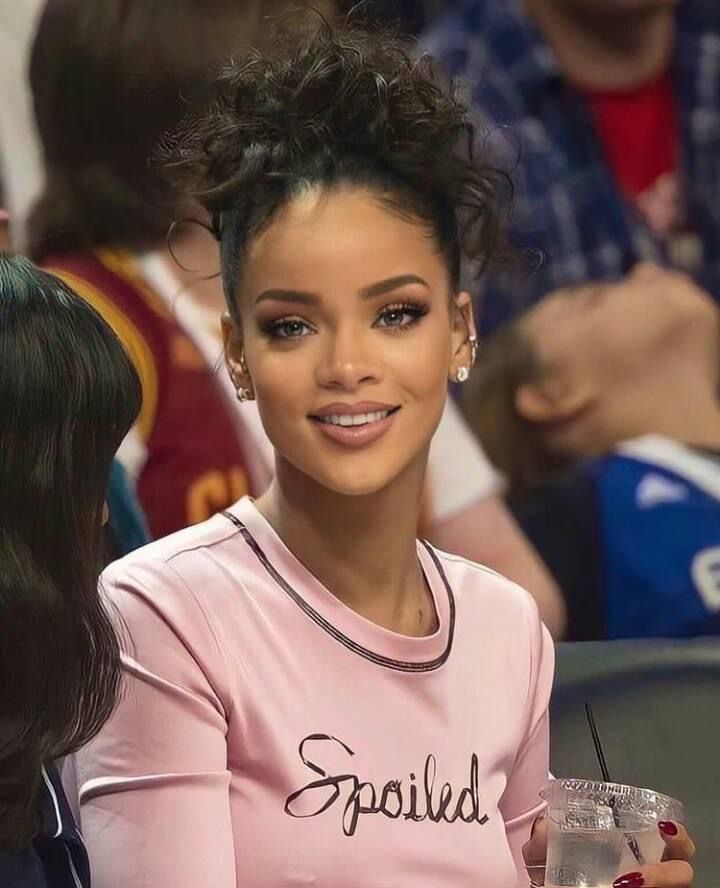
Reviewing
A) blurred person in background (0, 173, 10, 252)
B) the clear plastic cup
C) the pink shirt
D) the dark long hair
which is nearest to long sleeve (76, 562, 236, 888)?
the pink shirt

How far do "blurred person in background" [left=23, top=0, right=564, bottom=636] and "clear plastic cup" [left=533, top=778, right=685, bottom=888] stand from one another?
2.80ft

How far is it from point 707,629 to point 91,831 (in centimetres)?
116

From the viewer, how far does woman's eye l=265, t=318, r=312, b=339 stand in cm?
107

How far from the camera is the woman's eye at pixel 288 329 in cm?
107

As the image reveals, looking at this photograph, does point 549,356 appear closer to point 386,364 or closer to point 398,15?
point 398,15

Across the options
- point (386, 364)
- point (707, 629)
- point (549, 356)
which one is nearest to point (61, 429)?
point (386, 364)

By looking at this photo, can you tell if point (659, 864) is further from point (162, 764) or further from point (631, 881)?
point (162, 764)

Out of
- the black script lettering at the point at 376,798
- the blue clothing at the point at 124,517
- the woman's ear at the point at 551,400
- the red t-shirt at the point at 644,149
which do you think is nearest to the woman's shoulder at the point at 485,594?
the black script lettering at the point at 376,798

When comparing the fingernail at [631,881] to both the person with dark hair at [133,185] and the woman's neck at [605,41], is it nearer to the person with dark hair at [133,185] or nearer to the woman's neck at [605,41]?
the person with dark hair at [133,185]

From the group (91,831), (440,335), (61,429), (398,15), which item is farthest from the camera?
(398,15)

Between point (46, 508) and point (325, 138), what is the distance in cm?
39

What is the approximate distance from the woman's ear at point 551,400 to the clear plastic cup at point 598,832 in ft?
3.04

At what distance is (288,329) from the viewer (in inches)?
→ 42.4

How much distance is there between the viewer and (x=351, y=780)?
107 cm
